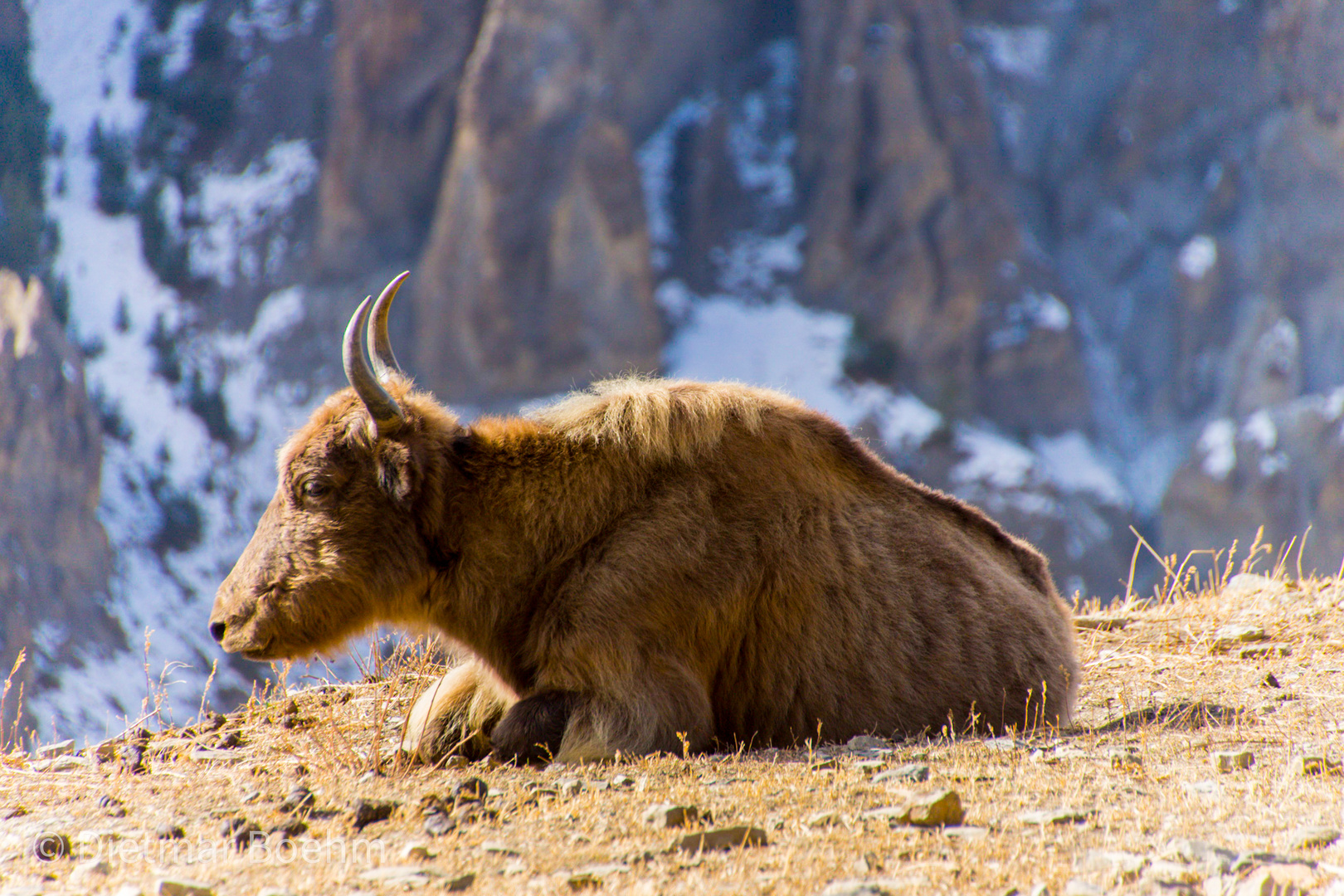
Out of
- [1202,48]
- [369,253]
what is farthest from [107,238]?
[1202,48]

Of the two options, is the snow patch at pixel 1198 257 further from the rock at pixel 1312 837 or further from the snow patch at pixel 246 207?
the rock at pixel 1312 837

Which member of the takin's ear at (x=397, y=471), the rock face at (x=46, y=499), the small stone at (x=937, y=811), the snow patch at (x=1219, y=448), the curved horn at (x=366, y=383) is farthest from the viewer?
the snow patch at (x=1219, y=448)

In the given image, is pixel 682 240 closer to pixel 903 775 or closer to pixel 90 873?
pixel 903 775

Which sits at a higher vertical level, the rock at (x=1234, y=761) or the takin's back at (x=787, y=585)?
the takin's back at (x=787, y=585)

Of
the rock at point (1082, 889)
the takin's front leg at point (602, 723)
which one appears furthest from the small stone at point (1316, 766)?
the takin's front leg at point (602, 723)

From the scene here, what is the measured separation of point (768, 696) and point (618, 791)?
1201 mm

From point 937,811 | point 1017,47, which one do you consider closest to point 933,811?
point 937,811

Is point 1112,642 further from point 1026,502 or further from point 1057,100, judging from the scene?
point 1057,100

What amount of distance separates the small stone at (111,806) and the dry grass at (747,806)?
0.08 feet

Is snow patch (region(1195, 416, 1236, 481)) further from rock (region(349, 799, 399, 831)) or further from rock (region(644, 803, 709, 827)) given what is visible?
rock (region(349, 799, 399, 831))

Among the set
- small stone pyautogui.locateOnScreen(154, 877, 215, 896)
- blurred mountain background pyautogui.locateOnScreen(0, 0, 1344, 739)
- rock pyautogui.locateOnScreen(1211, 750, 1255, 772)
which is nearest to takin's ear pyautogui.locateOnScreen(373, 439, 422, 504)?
small stone pyautogui.locateOnScreen(154, 877, 215, 896)

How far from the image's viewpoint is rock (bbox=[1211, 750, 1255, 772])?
357cm

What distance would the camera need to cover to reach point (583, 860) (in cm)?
278

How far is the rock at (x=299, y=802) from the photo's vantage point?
338 cm
